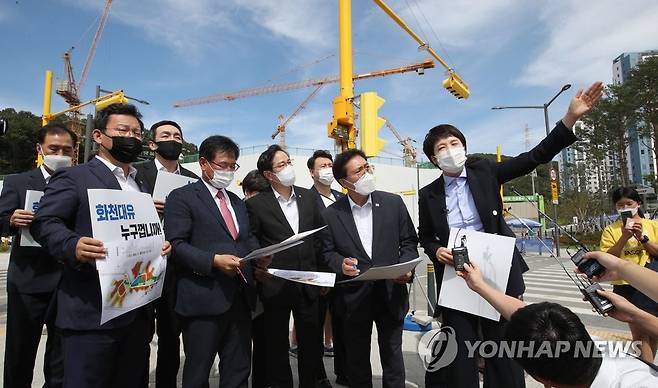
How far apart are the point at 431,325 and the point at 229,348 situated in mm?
3706

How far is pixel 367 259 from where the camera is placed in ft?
10.1

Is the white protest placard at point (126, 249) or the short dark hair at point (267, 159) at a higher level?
the short dark hair at point (267, 159)

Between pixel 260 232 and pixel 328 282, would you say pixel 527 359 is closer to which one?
pixel 328 282

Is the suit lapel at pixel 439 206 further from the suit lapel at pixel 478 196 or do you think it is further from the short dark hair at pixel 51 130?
the short dark hair at pixel 51 130

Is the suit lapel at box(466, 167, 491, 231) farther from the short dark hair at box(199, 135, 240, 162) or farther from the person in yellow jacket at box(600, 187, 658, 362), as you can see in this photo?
the person in yellow jacket at box(600, 187, 658, 362)

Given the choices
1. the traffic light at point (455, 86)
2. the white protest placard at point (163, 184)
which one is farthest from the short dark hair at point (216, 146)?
the traffic light at point (455, 86)

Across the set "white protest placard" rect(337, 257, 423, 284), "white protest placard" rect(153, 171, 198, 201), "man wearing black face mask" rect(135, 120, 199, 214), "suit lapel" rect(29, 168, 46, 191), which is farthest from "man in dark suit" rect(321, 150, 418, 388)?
"suit lapel" rect(29, 168, 46, 191)

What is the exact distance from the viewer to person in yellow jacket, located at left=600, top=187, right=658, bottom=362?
3592mm

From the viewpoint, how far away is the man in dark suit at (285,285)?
3.09 metres

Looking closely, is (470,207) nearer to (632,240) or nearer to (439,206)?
(439,206)

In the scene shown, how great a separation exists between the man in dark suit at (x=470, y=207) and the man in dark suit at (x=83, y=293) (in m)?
1.97

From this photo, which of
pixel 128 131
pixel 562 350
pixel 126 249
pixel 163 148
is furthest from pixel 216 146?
pixel 562 350

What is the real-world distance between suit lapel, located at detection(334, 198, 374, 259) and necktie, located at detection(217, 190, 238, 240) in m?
0.88

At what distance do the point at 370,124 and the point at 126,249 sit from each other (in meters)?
5.03
